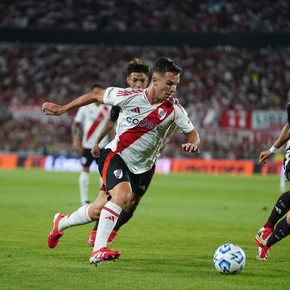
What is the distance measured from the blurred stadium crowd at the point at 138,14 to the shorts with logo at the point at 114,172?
36884 millimetres

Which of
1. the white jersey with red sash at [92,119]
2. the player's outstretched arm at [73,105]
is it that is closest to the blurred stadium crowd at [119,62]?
the white jersey with red sash at [92,119]

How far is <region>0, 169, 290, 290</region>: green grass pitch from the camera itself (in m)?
6.98

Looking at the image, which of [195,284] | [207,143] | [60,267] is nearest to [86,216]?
[60,267]

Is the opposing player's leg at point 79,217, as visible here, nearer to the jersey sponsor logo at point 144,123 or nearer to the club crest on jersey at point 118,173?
the club crest on jersey at point 118,173

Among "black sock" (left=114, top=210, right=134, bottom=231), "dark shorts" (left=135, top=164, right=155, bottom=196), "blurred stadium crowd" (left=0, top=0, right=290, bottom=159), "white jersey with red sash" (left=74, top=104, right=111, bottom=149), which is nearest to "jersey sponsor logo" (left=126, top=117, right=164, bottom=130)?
"dark shorts" (left=135, top=164, right=155, bottom=196)

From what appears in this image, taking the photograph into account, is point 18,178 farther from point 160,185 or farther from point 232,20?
point 232,20

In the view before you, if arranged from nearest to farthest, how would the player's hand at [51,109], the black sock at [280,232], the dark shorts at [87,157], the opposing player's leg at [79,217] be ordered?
the player's hand at [51,109]
the black sock at [280,232]
the opposing player's leg at [79,217]
the dark shorts at [87,157]

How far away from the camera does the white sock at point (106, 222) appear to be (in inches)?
305

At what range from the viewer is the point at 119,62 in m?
45.7

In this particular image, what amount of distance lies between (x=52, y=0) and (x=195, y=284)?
4103 centimetres

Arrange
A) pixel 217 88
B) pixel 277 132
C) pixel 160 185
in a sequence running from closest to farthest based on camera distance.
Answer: pixel 160 185 → pixel 277 132 → pixel 217 88

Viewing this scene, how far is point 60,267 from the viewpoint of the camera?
7.75 meters

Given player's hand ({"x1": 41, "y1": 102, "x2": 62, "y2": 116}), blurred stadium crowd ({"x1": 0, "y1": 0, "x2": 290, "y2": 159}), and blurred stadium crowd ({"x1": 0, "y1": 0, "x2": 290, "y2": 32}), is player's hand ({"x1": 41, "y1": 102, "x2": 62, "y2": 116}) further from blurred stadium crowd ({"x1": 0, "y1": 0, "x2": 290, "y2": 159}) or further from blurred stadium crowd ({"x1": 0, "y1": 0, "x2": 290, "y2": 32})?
blurred stadium crowd ({"x1": 0, "y1": 0, "x2": 290, "y2": 32})

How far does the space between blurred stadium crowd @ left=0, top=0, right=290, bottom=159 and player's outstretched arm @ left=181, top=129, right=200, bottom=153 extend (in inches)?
1201
